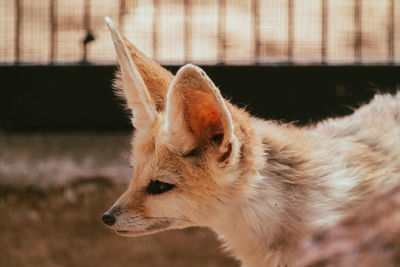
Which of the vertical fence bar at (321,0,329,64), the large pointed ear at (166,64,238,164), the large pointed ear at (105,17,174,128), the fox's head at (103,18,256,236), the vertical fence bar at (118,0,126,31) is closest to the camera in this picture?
the large pointed ear at (166,64,238,164)

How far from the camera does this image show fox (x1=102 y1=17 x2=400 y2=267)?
A: 269 cm

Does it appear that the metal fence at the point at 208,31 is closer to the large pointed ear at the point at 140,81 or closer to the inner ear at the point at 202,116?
the large pointed ear at the point at 140,81

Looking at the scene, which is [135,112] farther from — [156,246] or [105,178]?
[105,178]

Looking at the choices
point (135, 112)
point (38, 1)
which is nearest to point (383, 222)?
point (135, 112)

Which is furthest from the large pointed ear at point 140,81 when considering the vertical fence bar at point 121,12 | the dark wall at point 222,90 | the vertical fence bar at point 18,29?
the vertical fence bar at point 18,29

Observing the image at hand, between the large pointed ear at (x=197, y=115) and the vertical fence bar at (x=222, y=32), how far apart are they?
3.22 meters

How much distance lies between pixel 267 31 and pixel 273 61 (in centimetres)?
27

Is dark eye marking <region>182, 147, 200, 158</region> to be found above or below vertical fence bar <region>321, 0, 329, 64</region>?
below

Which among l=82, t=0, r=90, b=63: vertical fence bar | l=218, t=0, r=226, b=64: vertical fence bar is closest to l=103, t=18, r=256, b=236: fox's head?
l=218, t=0, r=226, b=64: vertical fence bar

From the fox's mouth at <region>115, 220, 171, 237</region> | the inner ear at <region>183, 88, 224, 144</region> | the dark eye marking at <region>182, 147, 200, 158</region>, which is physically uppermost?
the inner ear at <region>183, 88, 224, 144</region>

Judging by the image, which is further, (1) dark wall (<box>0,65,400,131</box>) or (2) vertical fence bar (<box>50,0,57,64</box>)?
(2) vertical fence bar (<box>50,0,57,64</box>)

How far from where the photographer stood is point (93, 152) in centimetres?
607

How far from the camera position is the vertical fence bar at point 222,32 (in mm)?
5848

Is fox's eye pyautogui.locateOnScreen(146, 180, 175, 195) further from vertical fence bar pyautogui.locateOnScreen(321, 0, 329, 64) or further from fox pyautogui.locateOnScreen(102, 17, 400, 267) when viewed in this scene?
vertical fence bar pyautogui.locateOnScreen(321, 0, 329, 64)
